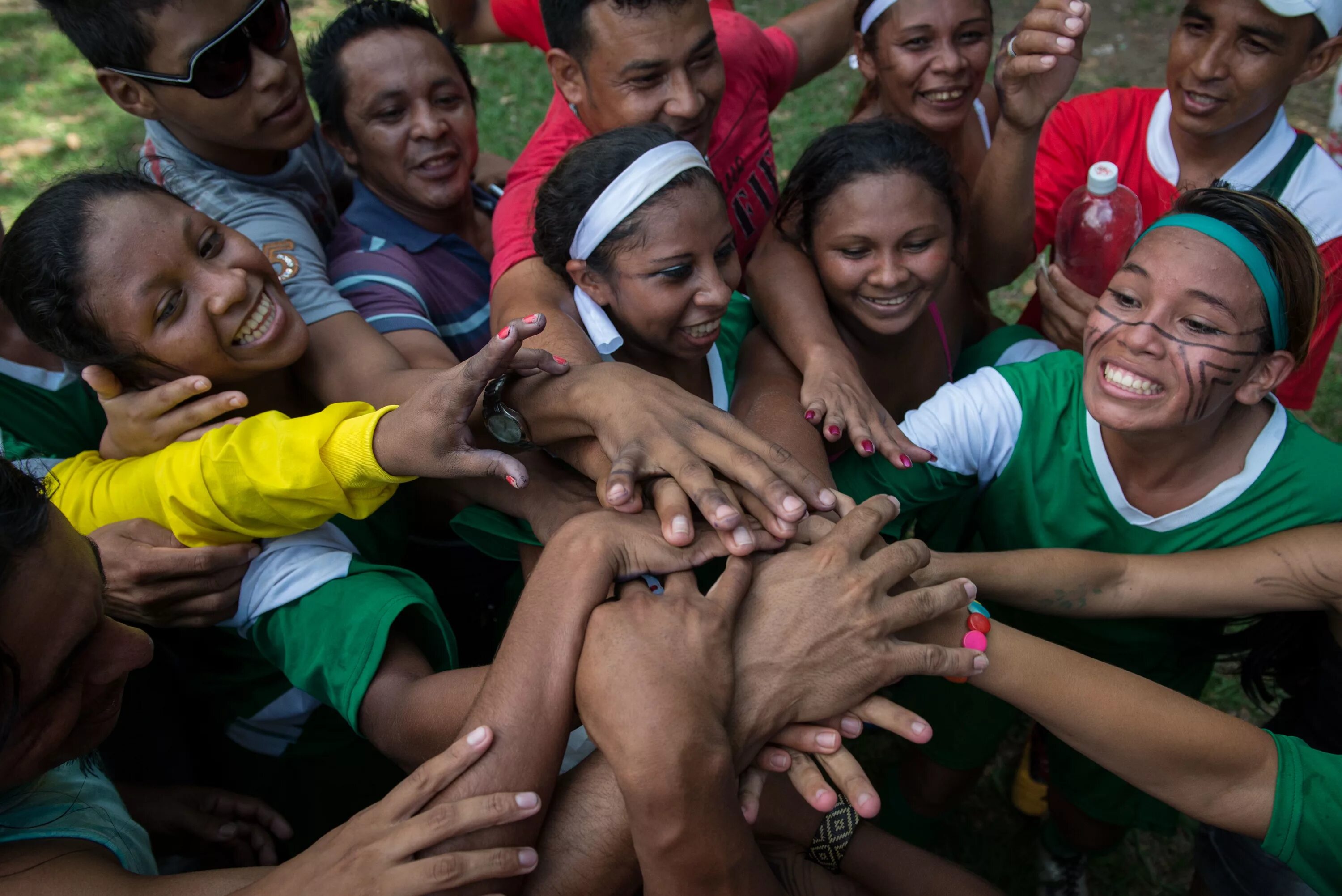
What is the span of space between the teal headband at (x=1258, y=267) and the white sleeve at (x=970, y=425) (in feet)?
1.97

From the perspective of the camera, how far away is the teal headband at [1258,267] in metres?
2.22

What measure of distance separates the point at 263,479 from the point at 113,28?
1574mm

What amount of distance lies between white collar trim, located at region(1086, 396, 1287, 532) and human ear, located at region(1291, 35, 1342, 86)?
4.34 ft

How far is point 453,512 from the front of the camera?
2.67m

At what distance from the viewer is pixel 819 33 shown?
3816 mm

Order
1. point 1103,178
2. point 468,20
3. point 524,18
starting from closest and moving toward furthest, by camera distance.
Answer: point 1103,178 → point 524,18 → point 468,20

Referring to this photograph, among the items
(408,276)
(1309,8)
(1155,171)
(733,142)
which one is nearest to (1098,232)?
(1155,171)

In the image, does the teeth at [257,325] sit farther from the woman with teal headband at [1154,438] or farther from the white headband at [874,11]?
the white headband at [874,11]

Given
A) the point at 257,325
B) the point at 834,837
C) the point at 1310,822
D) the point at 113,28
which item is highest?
the point at 113,28

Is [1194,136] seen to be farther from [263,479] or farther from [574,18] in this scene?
[263,479]

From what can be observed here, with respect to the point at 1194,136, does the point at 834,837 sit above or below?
below

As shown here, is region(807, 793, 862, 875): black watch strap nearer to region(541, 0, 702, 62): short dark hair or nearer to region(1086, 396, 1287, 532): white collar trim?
region(1086, 396, 1287, 532): white collar trim

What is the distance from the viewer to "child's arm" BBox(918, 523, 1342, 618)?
2213 millimetres

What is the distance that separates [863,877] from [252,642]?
5.27 ft
